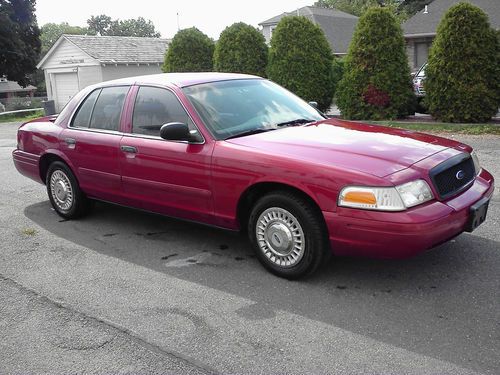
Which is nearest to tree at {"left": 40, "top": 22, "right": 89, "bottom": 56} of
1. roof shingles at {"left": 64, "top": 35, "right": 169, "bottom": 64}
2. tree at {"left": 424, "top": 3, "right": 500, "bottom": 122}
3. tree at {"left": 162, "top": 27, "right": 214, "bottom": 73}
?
roof shingles at {"left": 64, "top": 35, "right": 169, "bottom": 64}

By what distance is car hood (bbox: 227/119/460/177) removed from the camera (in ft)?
12.6

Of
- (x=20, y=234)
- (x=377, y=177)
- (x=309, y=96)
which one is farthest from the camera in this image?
(x=309, y=96)

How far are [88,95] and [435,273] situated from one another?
13.5 feet

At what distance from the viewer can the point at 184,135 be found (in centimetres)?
455

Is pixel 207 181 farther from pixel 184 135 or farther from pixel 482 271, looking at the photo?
pixel 482 271

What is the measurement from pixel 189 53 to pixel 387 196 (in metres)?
15.2

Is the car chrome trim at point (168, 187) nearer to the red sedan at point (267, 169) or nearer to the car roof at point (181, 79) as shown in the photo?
the red sedan at point (267, 169)

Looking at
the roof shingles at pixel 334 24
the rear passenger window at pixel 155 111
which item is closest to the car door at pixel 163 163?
the rear passenger window at pixel 155 111

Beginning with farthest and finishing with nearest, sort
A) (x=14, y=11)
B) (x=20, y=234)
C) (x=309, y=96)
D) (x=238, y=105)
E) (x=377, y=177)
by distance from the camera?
(x=14, y=11), (x=309, y=96), (x=20, y=234), (x=238, y=105), (x=377, y=177)

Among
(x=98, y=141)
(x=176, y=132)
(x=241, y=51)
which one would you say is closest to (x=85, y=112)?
(x=98, y=141)

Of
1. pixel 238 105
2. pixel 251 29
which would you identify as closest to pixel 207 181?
pixel 238 105

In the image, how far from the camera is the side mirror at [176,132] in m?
4.52

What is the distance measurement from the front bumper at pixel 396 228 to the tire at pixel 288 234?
145 millimetres

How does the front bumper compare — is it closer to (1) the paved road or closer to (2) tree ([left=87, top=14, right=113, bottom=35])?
(1) the paved road
